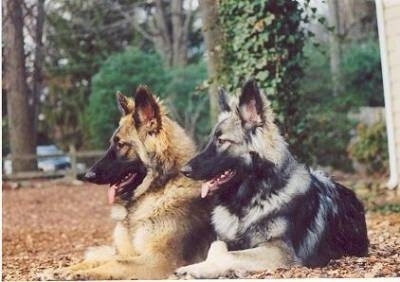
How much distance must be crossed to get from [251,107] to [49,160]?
1696 millimetres

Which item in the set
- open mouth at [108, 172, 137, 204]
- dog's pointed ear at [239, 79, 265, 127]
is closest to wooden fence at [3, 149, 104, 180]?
open mouth at [108, 172, 137, 204]

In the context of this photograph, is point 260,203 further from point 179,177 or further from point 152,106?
point 152,106

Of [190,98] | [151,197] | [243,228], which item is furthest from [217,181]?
[190,98]

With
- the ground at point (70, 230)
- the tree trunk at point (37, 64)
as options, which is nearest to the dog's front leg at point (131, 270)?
the ground at point (70, 230)

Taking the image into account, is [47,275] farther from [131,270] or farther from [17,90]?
[17,90]

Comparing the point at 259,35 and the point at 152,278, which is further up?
the point at 259,35

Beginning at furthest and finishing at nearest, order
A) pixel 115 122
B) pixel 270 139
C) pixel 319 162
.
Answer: pixel 319 162 → pixel 115 122 → pixel 270 139

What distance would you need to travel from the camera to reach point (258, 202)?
3.58m

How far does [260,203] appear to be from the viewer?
358 cm

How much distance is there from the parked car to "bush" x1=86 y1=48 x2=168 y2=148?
11.4 inches

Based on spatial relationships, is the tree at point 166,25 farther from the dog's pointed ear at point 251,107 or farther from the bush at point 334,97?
the dog's pointed ear at point 251,107

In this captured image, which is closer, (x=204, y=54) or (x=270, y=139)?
(x=270, y=139)

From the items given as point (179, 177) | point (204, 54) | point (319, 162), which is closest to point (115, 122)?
point (179, 177)

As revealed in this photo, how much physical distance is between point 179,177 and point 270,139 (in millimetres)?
523
